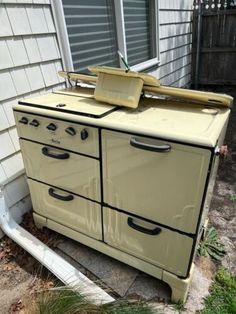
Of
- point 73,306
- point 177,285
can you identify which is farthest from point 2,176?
point 177,285

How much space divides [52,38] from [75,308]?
6.45ft

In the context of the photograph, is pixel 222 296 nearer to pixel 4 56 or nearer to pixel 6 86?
pixel 6 86

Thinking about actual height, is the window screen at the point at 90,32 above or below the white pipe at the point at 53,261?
above

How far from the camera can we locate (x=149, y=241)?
5.01 ft

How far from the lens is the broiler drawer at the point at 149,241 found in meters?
1.42

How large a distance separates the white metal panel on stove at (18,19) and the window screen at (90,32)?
498 millimetres

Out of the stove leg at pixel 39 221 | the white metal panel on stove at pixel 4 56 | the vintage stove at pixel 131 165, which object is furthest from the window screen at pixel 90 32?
the stove leg at pixel 39 221

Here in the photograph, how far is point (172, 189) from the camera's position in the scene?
1290mm

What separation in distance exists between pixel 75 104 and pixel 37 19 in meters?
0.91

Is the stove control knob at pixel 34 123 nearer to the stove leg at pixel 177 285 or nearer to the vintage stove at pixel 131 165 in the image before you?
the vintage stove at pixel 131 165

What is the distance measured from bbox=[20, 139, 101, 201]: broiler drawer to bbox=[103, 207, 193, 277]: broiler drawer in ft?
0.63

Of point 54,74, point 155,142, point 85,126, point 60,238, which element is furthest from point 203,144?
point 54,74

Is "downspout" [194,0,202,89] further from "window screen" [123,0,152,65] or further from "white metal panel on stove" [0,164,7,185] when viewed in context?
"white metal panel on stove" [0,164,7,185]

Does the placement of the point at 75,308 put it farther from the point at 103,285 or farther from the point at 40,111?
the point at 40,111
